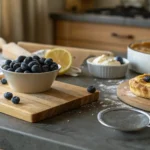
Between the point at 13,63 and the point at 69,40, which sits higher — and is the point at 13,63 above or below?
above

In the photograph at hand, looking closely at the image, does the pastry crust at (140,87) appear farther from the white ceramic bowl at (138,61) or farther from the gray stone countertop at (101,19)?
the gray stone countertop at (101,19)

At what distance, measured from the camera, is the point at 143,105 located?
1.15 meters

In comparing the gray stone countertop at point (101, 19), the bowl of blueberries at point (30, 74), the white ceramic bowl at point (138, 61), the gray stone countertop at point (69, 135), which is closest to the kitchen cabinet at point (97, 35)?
the gray stone countertop at point (101, 19)

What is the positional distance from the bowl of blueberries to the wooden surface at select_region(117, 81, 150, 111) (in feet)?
0.73

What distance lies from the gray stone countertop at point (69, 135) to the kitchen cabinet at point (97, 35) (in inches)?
74.9

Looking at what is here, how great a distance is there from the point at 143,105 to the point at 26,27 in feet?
6.59

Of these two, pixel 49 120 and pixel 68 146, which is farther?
pixel 49 120

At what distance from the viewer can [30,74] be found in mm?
1155

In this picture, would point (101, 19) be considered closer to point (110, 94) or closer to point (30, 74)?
point (110, 94)

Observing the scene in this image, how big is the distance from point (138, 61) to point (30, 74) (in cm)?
53

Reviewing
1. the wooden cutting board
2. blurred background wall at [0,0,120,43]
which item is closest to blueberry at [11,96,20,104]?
the wooden cutting board

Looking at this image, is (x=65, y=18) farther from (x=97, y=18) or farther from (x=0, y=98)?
(x=0, y=98)

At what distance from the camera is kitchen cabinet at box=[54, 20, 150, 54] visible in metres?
2.97

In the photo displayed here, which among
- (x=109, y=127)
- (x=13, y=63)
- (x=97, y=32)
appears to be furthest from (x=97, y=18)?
(x=109, y=127)
